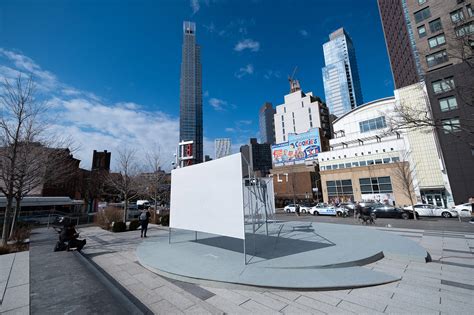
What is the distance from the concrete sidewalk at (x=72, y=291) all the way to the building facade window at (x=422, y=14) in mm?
53326

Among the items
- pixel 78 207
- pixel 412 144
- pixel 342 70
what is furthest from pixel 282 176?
pixel 342 70

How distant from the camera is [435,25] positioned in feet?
107

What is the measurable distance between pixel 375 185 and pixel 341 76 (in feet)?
437

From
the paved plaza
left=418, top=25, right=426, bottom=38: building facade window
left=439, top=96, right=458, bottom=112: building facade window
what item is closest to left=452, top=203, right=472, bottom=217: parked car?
left=439, top=96, right=458, bottom=112: building facade window

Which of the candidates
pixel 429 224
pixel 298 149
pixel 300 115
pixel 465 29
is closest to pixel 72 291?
pixel 465 29

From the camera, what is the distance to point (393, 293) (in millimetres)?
4672

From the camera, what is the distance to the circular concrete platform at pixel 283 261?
529 centimetres

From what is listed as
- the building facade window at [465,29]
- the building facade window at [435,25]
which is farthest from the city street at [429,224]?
the building facade window at [435,25]

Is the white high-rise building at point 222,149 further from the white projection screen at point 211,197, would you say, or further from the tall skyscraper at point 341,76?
the tall skyscraper at point 341,76

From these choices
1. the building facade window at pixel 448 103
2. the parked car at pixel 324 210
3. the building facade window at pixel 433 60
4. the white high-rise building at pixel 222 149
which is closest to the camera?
the white high-rise building at pixel 222 149

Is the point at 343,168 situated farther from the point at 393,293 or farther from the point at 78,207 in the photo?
the point at 78,207

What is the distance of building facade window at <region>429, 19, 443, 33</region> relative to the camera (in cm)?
3216

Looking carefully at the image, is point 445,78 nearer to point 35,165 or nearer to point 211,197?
point 211,197

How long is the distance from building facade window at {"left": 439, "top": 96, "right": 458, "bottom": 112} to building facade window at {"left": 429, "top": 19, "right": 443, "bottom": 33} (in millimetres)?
11731
